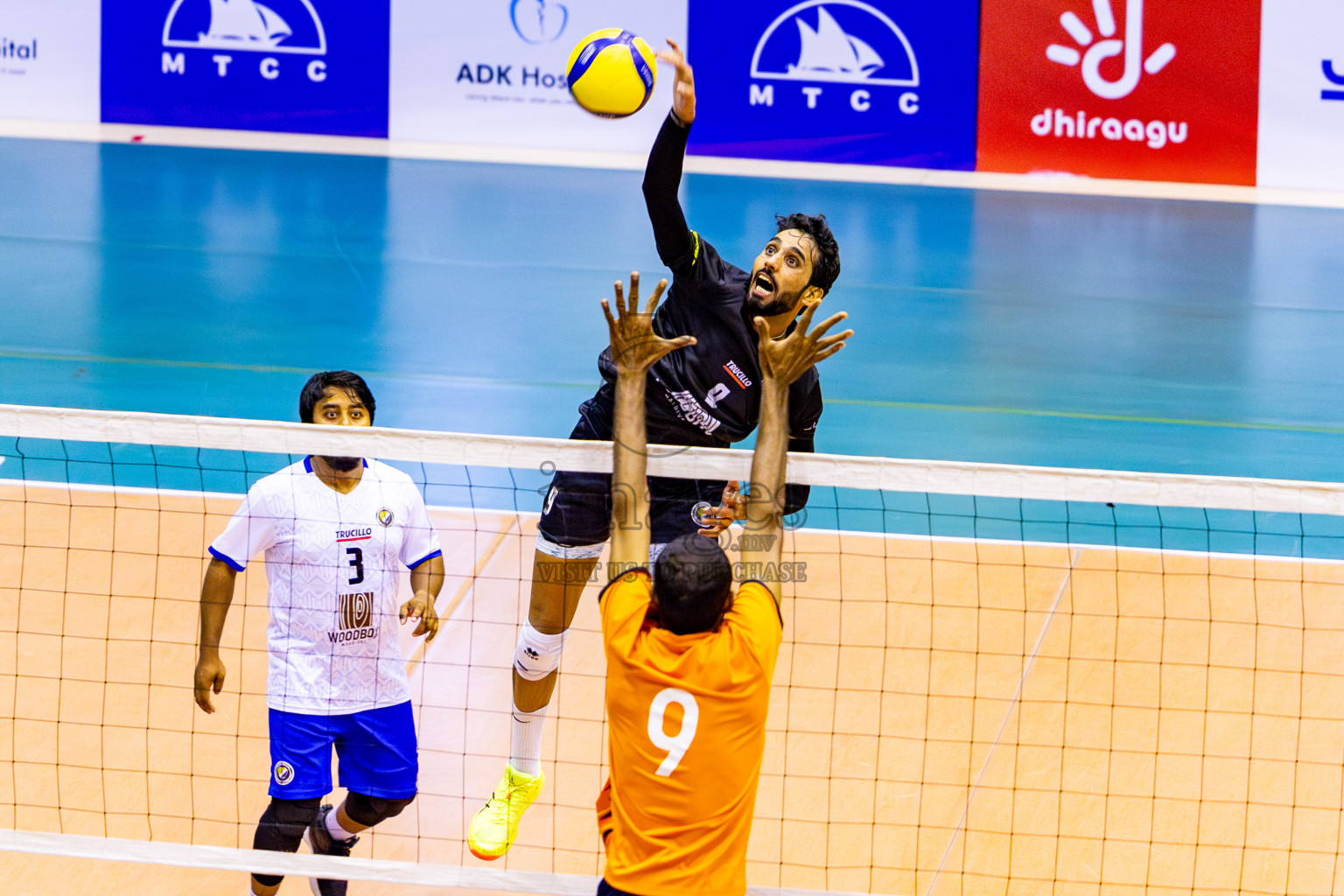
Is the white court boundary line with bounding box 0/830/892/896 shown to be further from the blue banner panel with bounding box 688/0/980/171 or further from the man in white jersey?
Result: the blue banner panel with bounding box 688/0/980/171

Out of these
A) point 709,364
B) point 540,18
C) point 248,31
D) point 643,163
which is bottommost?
point 709,364

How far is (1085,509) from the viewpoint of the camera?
9.16 metres

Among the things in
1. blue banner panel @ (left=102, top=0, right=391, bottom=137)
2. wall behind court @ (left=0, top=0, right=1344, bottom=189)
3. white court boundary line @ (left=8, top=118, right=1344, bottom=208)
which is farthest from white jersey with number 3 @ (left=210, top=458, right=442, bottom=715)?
blue banner panel @ (left=102, top=0, right=391, bottom=137)

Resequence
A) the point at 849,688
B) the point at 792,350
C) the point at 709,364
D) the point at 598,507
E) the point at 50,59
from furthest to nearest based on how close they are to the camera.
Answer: the point at 50,59, the point at 849,688, the point at 598,507, the point at 709,364, the point at 792,350

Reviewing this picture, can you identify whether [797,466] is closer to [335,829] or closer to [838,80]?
[335,829]

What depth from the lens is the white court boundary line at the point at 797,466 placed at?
4379 millimetres

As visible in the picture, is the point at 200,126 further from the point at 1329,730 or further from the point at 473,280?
the point at 1329,730

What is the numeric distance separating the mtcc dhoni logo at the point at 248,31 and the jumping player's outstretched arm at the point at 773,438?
1544 centimetres

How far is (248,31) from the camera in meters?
18.1

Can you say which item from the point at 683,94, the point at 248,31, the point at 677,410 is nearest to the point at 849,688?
the point at 677,410

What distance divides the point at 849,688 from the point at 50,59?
15.7 meters

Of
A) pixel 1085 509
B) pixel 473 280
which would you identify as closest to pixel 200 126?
pixel 473 280

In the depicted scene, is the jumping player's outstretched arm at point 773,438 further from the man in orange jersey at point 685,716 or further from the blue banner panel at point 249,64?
the blue banner panel at point 249,64

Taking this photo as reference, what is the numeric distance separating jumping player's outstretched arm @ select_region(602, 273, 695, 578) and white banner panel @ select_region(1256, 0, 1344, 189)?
49.5 feet
